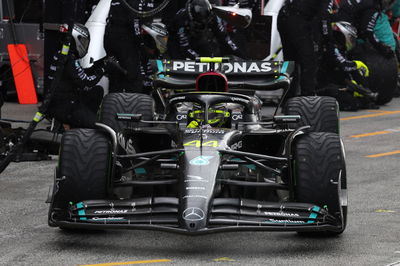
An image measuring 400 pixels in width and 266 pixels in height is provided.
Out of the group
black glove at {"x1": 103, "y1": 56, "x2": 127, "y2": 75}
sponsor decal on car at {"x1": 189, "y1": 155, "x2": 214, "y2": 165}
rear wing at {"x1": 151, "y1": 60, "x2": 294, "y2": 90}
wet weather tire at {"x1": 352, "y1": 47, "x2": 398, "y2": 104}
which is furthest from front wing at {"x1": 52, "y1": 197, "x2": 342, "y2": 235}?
wet weather tire at {"x1": 352, "y1": 47, "x2": 398, "y2": 104}

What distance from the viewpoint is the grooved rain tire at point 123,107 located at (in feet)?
37.8

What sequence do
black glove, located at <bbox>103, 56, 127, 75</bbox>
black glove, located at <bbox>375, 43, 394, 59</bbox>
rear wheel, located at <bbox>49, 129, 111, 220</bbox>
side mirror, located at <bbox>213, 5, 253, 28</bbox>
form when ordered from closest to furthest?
rear wheel, located at <bbox>49, 129, 111, 220</bbox> < side mirror, located at <bbox>213, 5, 253, 28</bbox> < black glove, located at <bbox>103, 56, 127, 75</bbox> < black glove, located at <bbox>375, 43, 394, 59</bbox>

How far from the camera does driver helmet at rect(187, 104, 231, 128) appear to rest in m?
10.1

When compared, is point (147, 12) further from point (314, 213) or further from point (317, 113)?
point (314, 213)

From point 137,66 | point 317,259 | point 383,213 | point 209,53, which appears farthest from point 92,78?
point 317,259

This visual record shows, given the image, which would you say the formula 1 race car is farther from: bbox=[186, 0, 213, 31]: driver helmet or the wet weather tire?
the wet weather tire

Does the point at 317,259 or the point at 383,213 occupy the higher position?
the point at 317,259

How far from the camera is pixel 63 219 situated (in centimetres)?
852

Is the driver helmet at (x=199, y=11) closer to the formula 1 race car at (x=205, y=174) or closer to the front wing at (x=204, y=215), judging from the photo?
the formula 1 race car at (x=205, y=174)

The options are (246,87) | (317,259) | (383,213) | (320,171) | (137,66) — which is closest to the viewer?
(317,259)

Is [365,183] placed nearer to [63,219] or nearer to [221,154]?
[221,154]

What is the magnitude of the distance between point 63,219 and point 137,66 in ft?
28.9

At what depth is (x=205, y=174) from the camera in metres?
8.54

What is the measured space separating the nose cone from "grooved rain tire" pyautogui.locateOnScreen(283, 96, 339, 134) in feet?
11.2
